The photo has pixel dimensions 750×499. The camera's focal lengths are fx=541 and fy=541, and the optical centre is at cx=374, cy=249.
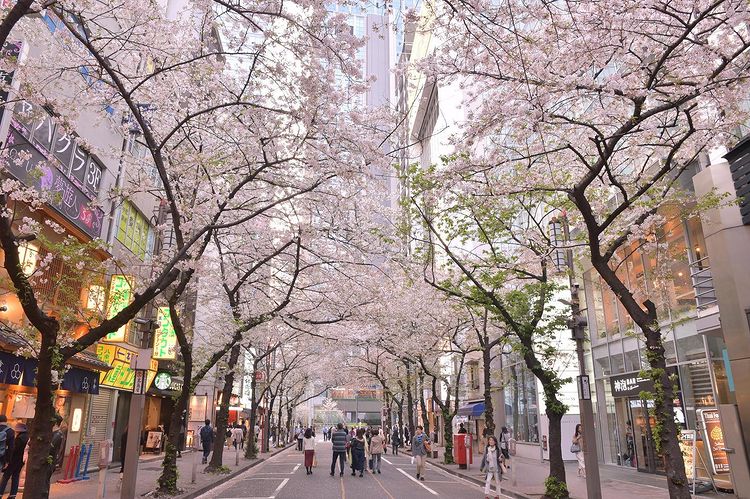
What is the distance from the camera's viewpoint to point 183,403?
1487cm

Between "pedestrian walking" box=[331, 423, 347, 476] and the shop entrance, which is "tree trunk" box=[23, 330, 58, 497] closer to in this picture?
"pedestrian walking" box=[331, 423, 347, 476]

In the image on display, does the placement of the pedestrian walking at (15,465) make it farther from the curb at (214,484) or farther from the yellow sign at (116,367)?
the yellow sign at (116,367)

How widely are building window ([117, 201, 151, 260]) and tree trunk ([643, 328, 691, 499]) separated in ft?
63.2

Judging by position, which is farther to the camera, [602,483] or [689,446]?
[602,483]

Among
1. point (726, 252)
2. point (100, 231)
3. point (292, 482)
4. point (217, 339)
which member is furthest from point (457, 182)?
point (217, 339)

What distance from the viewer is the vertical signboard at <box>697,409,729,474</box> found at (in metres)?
14.8

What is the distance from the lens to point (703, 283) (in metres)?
16.8

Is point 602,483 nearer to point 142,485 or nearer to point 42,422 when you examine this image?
point 142,485

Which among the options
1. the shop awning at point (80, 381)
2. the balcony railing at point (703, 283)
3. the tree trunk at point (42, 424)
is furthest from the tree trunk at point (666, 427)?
the shop awning at point (80, 381)

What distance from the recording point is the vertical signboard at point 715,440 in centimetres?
1475

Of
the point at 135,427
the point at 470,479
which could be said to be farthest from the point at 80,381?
the point at 470,479

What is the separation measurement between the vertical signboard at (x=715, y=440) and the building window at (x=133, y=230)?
20.7 meters

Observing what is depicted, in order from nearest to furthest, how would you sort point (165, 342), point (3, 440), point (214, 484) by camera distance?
1. point (3, 440)
2. point (214, 484)
3. point (165, 342)

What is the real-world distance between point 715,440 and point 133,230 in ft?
76.9
